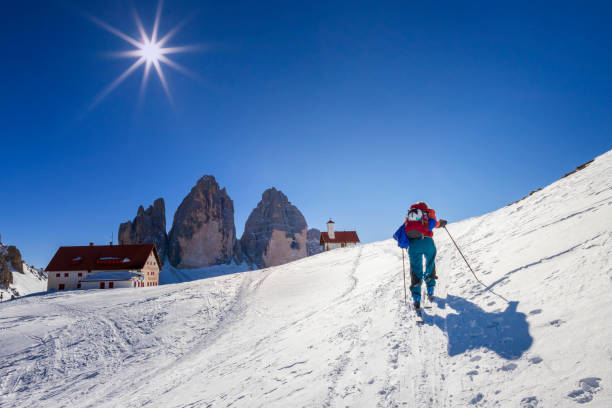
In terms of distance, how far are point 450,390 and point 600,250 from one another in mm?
3397

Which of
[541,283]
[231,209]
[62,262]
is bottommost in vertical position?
[541,283]

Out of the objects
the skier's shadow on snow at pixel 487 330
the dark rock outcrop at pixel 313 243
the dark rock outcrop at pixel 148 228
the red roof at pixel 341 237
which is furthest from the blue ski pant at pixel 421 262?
the dark rock outcrop at pixel 313 243

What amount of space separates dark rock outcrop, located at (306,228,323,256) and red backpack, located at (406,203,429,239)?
92.3 metres

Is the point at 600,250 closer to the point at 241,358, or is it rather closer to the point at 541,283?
the point at 541,283

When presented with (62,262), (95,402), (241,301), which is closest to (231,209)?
(62,262)

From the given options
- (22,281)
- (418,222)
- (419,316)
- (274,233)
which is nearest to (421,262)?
(418,222)

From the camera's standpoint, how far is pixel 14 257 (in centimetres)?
7500

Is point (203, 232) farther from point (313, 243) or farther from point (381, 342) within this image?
point (381, 342)

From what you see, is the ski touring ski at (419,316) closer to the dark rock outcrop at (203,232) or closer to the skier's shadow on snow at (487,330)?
the skier's shadow on snow at (487,330)

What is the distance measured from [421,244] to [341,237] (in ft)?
182

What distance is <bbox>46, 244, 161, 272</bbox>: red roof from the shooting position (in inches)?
1676

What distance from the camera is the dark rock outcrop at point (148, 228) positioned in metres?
75.4

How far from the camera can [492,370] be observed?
9.64 ft

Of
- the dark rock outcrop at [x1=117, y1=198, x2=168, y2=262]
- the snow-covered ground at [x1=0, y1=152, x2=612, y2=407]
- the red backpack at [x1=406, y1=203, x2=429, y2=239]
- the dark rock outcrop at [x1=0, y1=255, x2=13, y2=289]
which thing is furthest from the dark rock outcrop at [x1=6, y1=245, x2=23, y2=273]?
the red backpack at [x1=406, y1=203, x2=429, y2=239]
